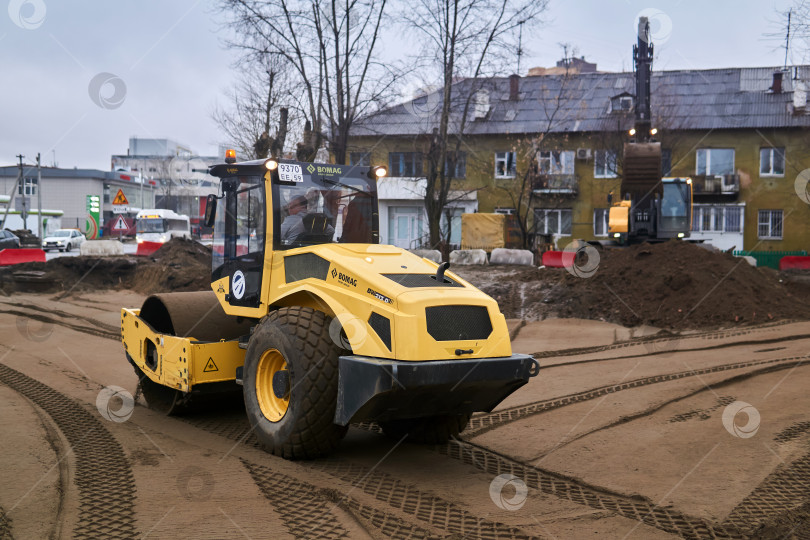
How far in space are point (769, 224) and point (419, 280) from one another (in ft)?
126

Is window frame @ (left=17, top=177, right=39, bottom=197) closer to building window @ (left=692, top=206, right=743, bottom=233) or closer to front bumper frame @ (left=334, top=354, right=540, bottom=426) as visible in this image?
building window @ (left=692, top=206, right=743, bottom=233)

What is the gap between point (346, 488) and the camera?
577 centimetres

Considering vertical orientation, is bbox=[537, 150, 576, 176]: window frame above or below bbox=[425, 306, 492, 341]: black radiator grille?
above

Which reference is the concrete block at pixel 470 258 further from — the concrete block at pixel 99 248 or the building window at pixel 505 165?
the building window at pixel 505 165

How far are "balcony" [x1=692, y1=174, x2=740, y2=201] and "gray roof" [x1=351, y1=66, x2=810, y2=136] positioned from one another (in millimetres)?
2604

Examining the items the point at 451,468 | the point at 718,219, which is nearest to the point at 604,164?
the point at 718,219

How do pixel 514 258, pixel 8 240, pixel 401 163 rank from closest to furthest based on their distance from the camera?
1. pixel 514 258
2. pixel 8 240
3. pixel 401 163

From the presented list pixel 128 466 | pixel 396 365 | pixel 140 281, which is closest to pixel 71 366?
pixel 128 466

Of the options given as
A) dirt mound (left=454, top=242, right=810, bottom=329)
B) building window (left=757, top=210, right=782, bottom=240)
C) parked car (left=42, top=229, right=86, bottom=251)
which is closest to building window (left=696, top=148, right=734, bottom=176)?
building window (left=757, top=210, right=782, bottom=240)

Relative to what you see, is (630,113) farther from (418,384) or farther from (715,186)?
(418,384)

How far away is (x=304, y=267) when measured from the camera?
6.76 meters

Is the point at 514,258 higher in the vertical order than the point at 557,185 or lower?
lower

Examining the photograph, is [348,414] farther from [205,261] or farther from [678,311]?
[205,261]

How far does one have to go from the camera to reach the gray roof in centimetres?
3916
